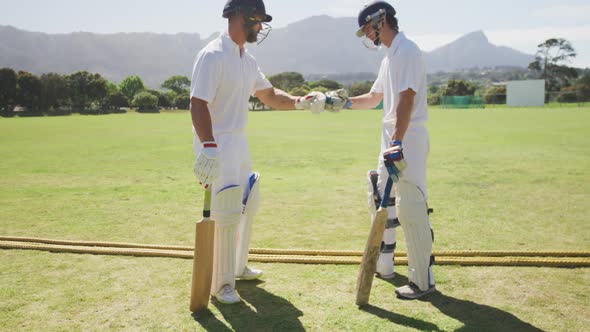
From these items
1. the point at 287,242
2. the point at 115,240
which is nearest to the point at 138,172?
the point at 115,240

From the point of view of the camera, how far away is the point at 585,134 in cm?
2383

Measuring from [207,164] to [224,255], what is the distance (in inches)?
39.4

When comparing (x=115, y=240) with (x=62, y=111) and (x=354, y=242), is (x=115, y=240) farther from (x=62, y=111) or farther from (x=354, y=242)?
(x=62, y=111)

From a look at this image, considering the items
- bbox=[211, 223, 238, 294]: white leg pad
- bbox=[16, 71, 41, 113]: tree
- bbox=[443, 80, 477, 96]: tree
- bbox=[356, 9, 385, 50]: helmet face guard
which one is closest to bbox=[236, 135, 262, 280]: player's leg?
bbox=[211, 223, 238, 294]: white leg pad

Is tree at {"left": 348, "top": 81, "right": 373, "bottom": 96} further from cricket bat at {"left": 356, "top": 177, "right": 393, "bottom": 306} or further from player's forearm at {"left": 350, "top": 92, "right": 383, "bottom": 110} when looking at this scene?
cricket bat at {"left": 356, "top": 177, "right": 393, "bottom": 306}

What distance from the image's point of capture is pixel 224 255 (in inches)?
185

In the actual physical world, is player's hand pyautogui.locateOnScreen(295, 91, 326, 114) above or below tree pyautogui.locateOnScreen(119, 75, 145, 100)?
below

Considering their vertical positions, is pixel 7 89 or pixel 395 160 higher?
pixel 7 89

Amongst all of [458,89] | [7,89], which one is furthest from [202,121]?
[458,89]

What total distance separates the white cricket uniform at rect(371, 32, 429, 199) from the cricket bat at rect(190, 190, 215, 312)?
196cm

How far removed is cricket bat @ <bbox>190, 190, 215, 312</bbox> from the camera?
436 cm

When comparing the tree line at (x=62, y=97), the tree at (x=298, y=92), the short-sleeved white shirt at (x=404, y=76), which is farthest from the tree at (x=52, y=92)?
the short-sleeved white shirt at (x=404, y=76)

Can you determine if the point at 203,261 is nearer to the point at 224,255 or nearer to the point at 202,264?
the point at 202,264

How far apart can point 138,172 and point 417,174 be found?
34.6 feet
